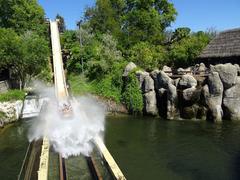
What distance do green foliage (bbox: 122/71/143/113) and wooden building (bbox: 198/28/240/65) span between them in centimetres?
932

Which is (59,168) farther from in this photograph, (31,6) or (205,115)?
(31,6)

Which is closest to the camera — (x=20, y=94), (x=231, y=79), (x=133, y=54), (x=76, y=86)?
(x=231, y=79)

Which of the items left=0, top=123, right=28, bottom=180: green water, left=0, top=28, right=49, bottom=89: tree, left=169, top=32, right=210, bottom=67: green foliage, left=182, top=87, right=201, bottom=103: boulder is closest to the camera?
left=0, top=123, right=28, bottom=180: green water

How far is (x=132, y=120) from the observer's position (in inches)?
1176

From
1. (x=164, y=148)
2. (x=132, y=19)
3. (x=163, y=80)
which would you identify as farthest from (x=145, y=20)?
(x=164, y=148)

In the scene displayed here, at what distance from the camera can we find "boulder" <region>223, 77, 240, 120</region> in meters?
27.7

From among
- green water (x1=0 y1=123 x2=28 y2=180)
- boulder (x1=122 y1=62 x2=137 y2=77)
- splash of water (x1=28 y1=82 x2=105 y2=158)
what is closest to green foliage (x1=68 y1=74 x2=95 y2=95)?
boulder (x1=122 y1=62 x2=137 y2=77)

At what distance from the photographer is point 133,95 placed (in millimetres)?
32250

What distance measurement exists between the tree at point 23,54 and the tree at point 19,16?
1650 cm

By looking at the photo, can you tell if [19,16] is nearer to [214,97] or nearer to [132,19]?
[132,19]

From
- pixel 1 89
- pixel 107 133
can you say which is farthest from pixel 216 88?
pixel 1 89

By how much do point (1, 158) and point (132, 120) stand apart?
12.8 m

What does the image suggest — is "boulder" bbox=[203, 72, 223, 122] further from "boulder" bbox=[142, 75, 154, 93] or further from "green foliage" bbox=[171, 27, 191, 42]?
"green foliage" bbox=[171, 27, 191, 42]

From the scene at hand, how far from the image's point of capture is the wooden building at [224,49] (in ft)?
111
